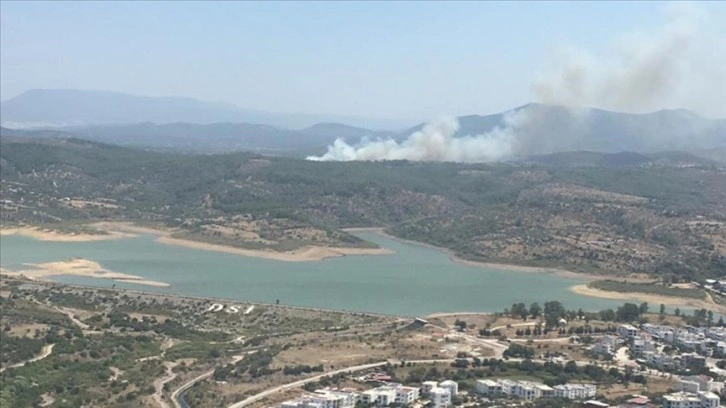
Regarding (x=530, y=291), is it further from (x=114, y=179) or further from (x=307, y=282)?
(x=114, y=179)

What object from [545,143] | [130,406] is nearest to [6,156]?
[130,406]

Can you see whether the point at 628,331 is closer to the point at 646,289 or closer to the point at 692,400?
the point at 692,400

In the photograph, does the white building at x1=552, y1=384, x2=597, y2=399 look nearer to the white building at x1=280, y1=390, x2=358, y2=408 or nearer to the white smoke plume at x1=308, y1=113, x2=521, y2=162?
the white building at x1=280, y1=390, x2=358, y2=408

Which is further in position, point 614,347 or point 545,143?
point 545,143

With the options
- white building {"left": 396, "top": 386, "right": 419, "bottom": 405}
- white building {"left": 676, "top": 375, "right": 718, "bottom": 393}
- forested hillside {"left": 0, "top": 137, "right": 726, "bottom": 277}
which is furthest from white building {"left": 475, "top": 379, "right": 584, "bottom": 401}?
forested hillside {"left": 0, "top": 137, "right": 726, "bottom": 277}

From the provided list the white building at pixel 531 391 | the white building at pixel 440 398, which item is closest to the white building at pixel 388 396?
the white building at pixel 440 398
